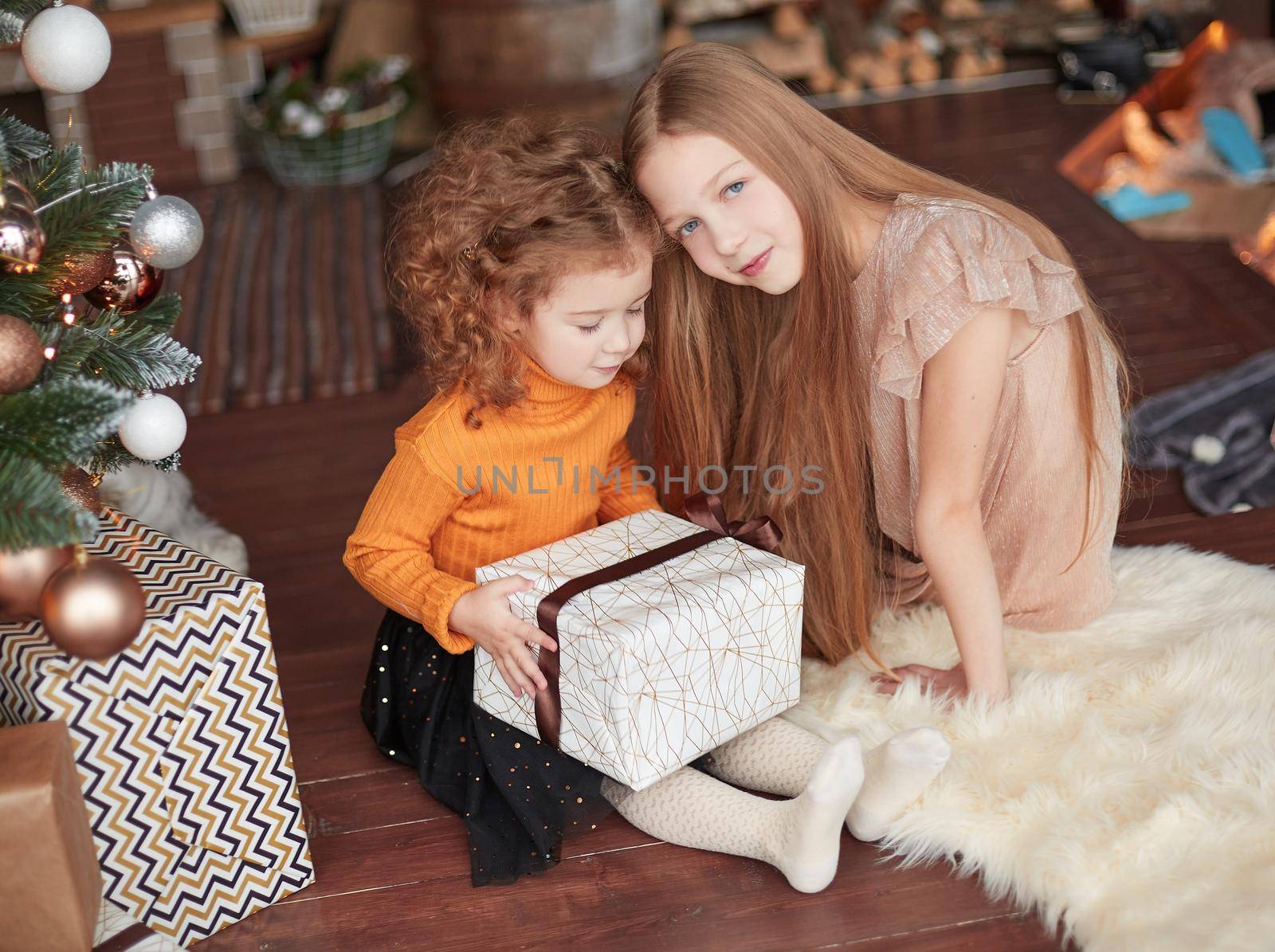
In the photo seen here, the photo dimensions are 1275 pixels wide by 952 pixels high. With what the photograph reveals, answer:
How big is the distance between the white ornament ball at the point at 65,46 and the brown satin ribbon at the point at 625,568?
740 millimetres

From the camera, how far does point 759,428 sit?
1842 mm

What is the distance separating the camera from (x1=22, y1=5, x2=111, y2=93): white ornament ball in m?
1.35

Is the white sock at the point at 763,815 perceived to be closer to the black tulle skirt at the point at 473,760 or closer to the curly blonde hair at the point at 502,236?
the black tulle skirt at the point at 473,760

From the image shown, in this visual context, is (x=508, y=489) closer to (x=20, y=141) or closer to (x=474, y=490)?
(x=474, y=490)

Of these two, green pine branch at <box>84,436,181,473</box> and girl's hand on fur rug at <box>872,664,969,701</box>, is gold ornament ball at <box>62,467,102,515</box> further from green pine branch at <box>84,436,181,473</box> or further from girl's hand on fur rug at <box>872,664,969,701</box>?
girl's hand on fur rug at <box>872,664,969,701</box>

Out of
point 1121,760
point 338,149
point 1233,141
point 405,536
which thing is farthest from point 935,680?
point 338,149

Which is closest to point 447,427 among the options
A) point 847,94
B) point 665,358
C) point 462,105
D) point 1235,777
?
point 665,358

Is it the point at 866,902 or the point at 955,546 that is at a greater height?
the point at 955,546

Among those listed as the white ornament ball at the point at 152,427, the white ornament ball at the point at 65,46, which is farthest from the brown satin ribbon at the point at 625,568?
the white ornament ball at the point at 65,46

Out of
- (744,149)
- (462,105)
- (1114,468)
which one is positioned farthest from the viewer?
(462,105)

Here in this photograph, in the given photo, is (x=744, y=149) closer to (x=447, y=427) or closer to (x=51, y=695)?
(x=447, y=427)

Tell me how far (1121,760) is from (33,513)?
1.19 meters

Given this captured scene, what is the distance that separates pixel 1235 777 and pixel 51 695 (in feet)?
4.15

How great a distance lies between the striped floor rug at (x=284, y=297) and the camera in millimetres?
3074
